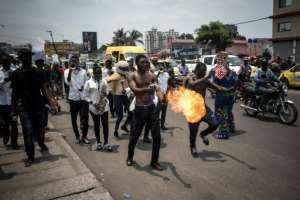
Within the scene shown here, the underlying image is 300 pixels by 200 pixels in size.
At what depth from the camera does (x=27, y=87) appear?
485 centimetres

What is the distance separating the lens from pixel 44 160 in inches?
199

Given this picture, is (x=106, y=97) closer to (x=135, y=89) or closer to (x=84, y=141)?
(x=84, y=141)

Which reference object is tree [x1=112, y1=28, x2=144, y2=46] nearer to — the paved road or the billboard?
the billboard

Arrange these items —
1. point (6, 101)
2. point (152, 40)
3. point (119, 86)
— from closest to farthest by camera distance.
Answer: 1. point (6, 101)
2. point (119, 86)
3. point (152, 40)

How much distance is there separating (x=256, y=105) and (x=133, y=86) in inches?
215

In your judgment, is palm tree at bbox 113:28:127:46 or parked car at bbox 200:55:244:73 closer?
parked car at bbox 200:55:244:73

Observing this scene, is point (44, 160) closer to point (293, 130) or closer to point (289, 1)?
point (293, 130)

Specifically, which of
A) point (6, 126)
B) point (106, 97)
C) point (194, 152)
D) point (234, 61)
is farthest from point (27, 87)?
point (234, 61)

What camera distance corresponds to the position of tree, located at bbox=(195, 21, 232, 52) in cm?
4588

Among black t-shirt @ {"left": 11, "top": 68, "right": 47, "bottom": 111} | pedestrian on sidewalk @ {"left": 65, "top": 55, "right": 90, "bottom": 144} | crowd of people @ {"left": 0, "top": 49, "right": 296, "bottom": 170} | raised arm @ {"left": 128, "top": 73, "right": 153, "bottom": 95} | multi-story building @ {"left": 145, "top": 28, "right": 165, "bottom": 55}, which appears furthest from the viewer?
multi-story building @ {"left": 145, "top": 28, "right": 165, "bottom": 55}

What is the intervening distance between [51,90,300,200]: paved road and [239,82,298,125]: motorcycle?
73 cm

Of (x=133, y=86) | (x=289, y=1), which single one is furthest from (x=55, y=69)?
(x=289, y=1)

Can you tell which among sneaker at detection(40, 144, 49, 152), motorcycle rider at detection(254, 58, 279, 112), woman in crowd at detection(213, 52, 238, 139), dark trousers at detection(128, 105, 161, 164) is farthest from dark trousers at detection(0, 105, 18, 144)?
motorcycle rider at detection(254, 58, 279, 112)

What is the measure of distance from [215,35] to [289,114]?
41107 mm
